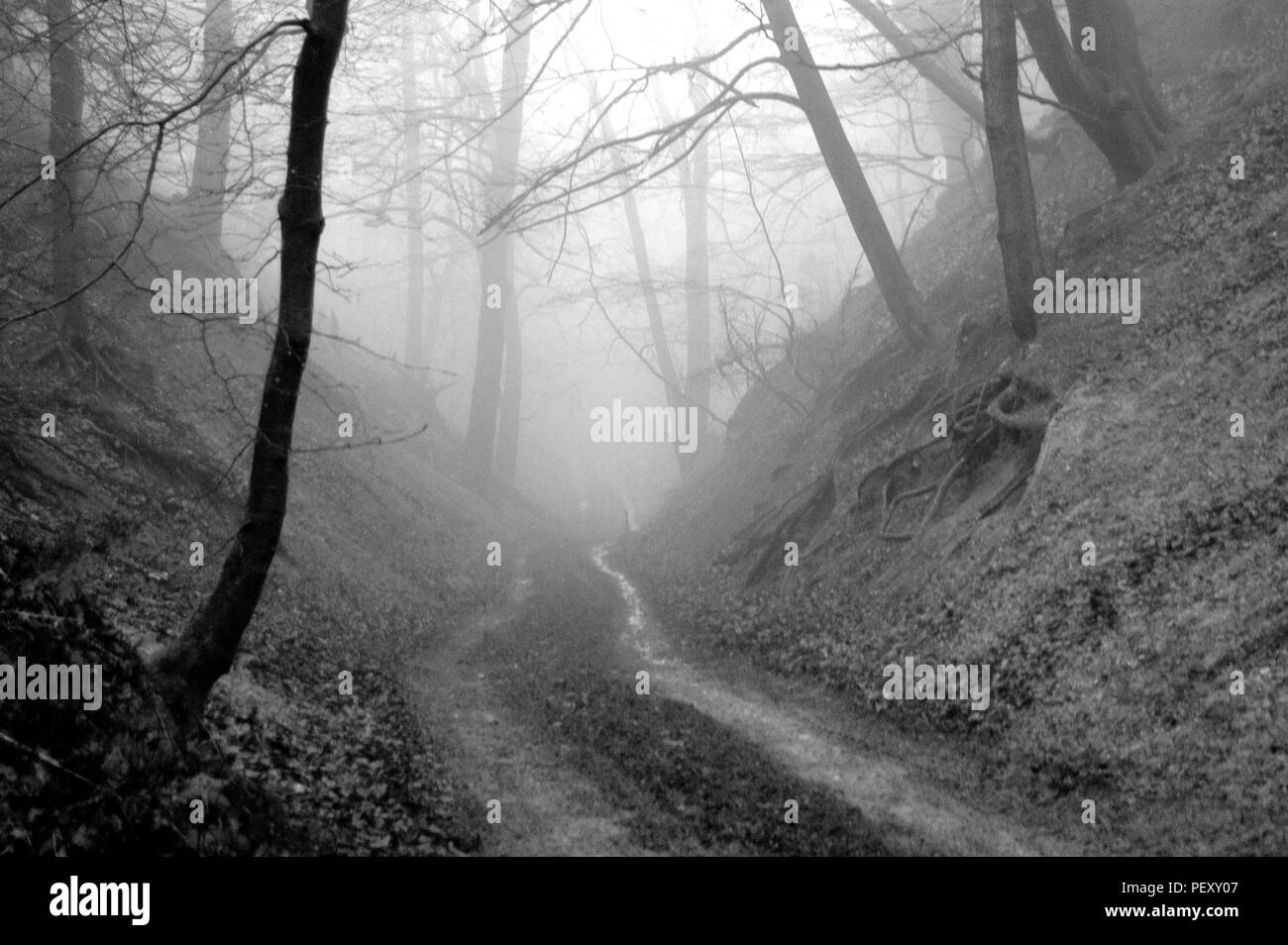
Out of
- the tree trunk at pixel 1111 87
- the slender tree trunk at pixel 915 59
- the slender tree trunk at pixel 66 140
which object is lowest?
the slender tree trunk at pixel 66 140

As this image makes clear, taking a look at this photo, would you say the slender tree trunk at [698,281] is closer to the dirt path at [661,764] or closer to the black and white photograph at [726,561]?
the black and white photograph at [726,561]

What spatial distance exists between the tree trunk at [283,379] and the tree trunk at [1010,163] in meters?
10.0

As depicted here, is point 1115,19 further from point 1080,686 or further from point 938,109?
point 938,109

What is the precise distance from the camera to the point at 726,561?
1812 cm

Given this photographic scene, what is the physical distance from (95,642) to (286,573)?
660 cm

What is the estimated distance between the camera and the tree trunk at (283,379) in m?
7.04

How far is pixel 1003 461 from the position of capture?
13.0m

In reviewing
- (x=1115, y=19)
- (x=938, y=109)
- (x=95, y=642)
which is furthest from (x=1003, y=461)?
(x=938, y=109)

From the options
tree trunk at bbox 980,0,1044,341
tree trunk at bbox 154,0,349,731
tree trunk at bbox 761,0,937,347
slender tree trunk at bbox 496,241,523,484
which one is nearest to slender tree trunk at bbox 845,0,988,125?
tree trunk at bbox 761,0,937,347

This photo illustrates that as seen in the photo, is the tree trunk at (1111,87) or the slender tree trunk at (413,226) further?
the slender tree trunk at (413,226)

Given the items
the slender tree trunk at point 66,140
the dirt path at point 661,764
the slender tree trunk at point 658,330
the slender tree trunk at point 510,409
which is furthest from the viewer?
the slender tree trunk at point 510,409

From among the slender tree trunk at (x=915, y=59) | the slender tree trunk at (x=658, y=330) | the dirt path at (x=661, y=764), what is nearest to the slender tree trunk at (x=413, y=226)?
the slender tree trunk at (x=658, y=330)

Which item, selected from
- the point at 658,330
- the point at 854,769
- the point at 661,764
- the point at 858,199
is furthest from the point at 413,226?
the point at 854,769
